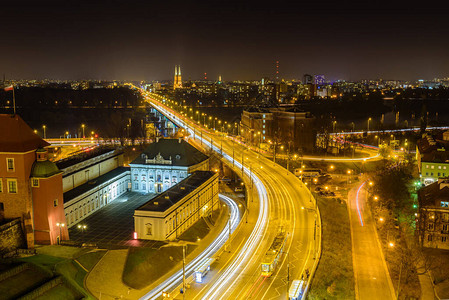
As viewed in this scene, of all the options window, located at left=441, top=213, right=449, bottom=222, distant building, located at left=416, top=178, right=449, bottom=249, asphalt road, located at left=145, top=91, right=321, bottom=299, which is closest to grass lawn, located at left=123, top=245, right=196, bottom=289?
asphalt road, located at left=145, top=91, right=321, bottom=299

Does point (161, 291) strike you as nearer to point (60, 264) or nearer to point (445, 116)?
point (60, 264)

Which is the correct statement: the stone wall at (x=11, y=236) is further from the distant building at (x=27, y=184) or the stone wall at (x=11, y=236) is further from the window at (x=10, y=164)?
the window at (x=10, y=164)

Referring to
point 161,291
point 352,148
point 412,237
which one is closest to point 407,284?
point 412,237

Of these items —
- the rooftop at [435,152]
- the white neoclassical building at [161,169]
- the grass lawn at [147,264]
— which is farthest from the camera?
the rooftop at [435,152]

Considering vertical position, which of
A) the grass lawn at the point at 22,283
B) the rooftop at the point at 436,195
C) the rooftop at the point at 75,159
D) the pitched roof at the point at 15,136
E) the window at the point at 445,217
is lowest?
the window at the point at 445,217

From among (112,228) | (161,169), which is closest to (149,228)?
(112,228)

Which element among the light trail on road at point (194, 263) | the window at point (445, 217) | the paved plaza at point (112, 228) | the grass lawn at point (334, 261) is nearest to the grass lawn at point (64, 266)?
the paved plaza at point (112, 228)
